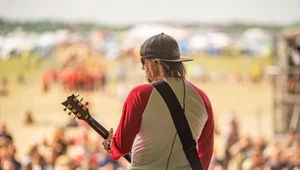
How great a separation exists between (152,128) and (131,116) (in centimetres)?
10

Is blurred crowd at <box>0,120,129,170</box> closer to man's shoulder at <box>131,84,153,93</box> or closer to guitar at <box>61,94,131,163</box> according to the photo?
guitar at <box>61,94,131,163</box>

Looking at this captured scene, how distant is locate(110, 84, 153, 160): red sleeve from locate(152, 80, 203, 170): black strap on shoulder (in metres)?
0.04

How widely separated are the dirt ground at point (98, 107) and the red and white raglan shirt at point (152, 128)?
14.5ft

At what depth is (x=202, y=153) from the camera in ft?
10.0

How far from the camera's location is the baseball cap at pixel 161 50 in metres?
2.92

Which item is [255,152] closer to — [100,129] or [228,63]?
[228,63]

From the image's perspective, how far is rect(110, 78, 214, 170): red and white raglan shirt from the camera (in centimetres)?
284

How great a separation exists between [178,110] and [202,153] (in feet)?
0.86

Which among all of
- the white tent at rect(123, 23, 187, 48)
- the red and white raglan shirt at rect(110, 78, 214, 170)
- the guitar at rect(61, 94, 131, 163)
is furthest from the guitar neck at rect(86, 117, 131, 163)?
the white tent at rect(123, 23, 187, 48)

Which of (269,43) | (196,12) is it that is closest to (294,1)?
(269,43)

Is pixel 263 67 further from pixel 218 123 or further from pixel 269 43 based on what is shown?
pixel 218 123

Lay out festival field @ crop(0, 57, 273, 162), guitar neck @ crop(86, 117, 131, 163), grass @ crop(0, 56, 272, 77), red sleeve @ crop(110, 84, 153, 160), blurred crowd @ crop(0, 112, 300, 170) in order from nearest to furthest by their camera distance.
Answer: red sleeve @ crop(110, 84, 153, 160)
guitar neck @ crop(86, 117, 131, 163)
blurred crowd @ crop(0, 112, 300, 170)
festival field @ crop(0, 57, 273, 162)
grass @ crop(0, 56, 272, 77)

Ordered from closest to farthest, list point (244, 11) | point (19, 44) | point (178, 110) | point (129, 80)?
point (178, 110)
point (19, 44)
point (129, 80)
point (244, 11)

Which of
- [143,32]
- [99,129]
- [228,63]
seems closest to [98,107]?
[143,32]
